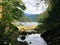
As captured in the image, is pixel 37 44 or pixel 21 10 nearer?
pixel 21 10

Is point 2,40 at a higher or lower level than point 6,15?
lower

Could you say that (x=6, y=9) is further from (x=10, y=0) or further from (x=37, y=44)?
(x=37, y=44)

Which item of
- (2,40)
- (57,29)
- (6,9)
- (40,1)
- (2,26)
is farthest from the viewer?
(57,29)

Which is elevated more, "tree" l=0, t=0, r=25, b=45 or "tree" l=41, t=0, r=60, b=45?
"tree" l=41, t=0, r=60, b=45

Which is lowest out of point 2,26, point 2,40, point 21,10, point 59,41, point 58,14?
point 2,40

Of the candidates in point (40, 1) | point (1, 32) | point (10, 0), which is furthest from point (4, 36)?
point (40, 1)

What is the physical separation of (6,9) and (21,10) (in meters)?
4.92

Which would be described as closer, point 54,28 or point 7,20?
point 7,20

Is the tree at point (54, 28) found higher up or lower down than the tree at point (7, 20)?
higher up

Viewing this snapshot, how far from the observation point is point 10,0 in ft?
58.7

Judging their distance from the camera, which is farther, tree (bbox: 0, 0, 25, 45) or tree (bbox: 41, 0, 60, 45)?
tree (bbox: 41, 0, 60, 45)

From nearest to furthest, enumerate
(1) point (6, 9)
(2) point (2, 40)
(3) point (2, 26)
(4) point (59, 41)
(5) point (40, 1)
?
(2) point (2, 40) < (3) point (2, 26) < (1) point (6, 9) < (5) point (40, 1) < (4) point (59, 41)

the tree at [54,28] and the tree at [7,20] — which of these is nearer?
the tree at [7,20]

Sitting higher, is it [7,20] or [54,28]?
[54,28]
